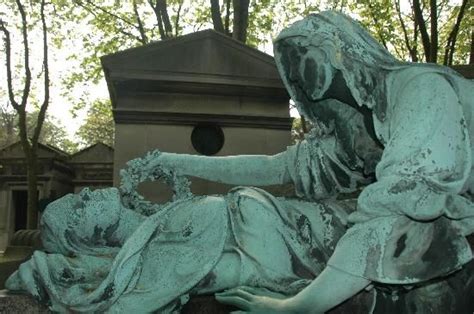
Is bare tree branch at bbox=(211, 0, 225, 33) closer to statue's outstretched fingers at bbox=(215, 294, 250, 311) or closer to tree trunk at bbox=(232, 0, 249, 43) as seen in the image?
tree trunk at bbox=(232, 0, 249, 43)

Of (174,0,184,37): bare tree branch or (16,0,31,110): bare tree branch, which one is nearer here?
(16,0,31,110): bare tree branch

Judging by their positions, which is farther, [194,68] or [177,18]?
[177,18]

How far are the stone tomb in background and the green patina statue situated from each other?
4.94 m

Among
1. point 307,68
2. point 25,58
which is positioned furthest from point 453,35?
point 307,68

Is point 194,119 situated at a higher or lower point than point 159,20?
lower

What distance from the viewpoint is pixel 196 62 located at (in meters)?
7.50

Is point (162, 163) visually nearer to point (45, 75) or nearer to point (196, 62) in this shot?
point (196, 62)

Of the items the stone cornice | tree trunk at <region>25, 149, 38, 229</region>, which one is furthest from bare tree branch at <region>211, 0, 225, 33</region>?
the stone cornice

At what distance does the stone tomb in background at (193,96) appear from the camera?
7398 mm

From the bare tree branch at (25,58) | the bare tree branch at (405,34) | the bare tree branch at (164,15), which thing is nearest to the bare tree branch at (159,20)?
the bare tree branch at (164,15)

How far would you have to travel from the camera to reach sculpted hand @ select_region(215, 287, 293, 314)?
1.80 meters

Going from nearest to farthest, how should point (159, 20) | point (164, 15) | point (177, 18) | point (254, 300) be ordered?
point (254, 300) < point (159, 20) < point (164, 15) < point (177, 18)

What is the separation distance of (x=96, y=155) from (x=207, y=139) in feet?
25.2

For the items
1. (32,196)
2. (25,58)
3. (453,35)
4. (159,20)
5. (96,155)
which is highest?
(159,20)
